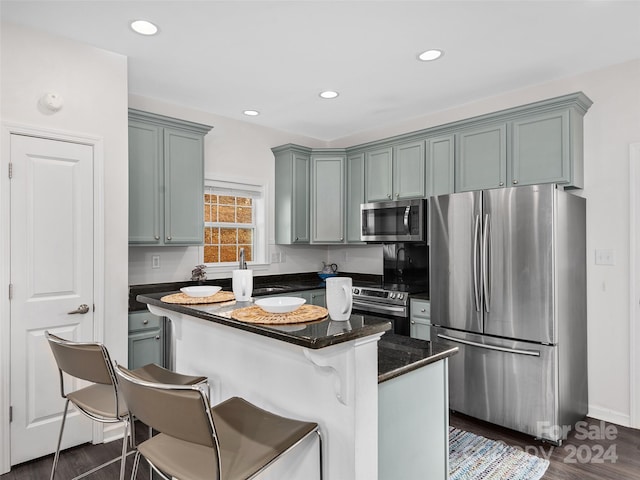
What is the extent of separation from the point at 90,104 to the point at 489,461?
348 cm

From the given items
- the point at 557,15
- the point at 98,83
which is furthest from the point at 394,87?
the point at 98,83

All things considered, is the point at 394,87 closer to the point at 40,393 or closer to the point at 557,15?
the point at 557,15

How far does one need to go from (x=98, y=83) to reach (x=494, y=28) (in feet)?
8.63

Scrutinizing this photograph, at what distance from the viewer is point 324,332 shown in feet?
4.03

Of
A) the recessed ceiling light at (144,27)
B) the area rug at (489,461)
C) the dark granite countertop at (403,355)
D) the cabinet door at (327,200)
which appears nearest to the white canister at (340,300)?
the dark granite countertop at (403,355)

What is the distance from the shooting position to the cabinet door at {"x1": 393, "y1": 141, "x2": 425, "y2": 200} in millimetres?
4000

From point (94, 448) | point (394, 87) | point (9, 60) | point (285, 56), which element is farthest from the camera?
point (394, 87)

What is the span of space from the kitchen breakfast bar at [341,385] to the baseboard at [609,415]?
82.3 inches

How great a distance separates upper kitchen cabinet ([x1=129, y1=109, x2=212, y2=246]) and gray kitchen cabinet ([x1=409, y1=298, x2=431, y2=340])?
6.60 ft

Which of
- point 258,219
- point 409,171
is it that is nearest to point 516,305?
point 409,171

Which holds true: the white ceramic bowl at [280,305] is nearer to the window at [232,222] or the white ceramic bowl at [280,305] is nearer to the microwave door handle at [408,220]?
the microwave door handle at [408,220]

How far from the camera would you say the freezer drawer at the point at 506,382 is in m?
2.76

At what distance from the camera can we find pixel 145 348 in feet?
10.4

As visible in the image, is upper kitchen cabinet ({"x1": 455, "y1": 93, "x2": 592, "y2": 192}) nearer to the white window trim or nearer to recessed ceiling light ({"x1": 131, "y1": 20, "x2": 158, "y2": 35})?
the white window trim
